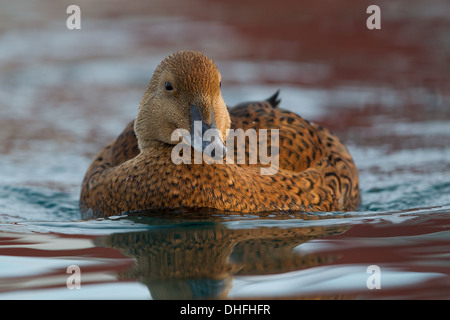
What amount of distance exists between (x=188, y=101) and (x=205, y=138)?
1.31 feet

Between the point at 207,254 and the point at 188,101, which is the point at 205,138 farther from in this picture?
the point at 207,254

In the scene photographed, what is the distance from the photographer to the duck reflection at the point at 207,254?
3805 mm

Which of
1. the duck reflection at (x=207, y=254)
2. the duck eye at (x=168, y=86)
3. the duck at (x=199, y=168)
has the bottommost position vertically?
the duck reflection at (x=207, y=254)

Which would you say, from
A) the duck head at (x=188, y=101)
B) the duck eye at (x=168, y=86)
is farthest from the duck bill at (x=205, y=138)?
the duck eye at (x=168, y=86)

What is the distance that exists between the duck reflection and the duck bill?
522mm

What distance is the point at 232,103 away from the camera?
10383 mm

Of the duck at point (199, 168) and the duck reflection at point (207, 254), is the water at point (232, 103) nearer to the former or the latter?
the duck reflection at point (207, 254)

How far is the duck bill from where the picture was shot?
4.68 m

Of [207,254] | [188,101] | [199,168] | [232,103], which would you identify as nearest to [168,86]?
[188,101]

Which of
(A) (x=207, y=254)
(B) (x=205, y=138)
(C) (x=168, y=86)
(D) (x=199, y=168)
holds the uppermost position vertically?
(C) (x=168, y=86)

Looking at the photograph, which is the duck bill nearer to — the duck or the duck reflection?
the duck

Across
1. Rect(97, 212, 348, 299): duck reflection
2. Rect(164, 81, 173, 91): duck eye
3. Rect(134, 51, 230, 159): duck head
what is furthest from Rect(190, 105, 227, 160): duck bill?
Rect(97, 212, 348, 299): duck reflection
